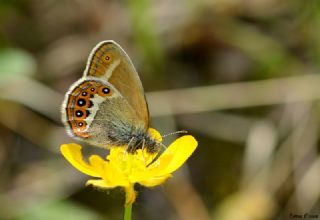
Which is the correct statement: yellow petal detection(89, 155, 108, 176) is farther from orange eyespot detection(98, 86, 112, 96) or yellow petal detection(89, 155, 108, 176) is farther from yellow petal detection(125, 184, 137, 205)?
orange eyespot detection(98, 86, 112, 96)

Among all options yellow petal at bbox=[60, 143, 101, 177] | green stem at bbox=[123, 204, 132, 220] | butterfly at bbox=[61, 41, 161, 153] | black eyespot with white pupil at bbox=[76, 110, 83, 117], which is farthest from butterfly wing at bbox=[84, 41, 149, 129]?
green stem at bbox=[123, 204, 132, 220]

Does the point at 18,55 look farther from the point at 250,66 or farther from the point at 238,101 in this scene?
the point at 250,66

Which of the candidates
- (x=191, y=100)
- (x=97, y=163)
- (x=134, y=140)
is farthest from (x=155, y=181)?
(x=191, y=100)

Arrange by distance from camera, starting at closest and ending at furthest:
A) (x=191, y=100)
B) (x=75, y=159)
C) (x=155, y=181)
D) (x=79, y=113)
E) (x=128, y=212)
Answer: (x=128, y=212) → (x=155, y=181) → (x=75, y=159) → (x=79, y=113) → (x=191, y=100)

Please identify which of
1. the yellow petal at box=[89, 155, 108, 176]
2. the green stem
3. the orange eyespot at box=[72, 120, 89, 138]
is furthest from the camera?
the orange eyespot at box=[72, 120, 89, 138]

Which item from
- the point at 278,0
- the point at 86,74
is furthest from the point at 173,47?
the point at 86,74

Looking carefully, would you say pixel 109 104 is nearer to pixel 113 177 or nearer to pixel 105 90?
pixel 105 90
